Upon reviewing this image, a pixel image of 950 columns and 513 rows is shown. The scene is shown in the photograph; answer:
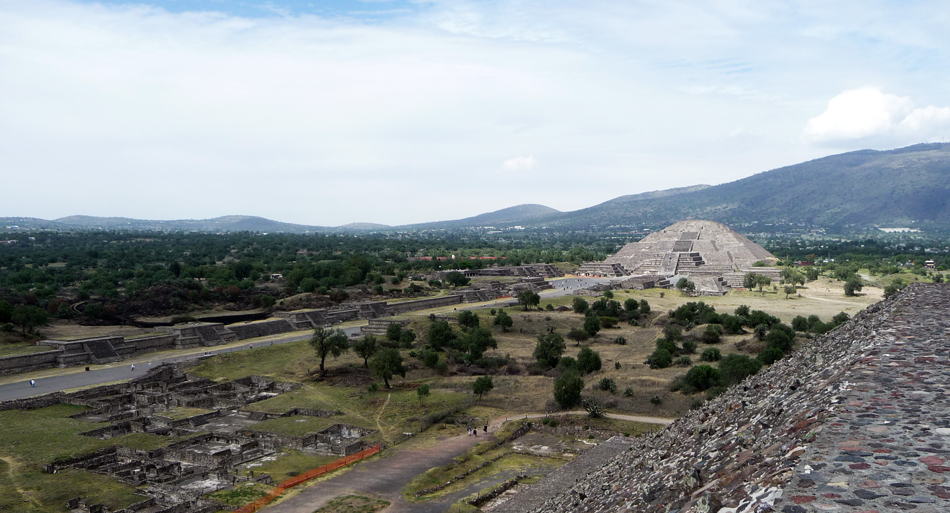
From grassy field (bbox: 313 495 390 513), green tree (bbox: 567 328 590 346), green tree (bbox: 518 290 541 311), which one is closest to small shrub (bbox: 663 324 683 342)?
green tree (bbox: 567 328 590 346)

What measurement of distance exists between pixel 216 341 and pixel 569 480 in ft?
123

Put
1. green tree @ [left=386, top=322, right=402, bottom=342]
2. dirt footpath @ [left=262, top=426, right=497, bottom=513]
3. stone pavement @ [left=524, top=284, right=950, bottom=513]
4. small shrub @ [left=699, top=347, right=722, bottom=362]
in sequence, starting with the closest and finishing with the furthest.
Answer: stone pavement @ [left=524, top=284, right=950, bottom=513] < dirt footpath @ [left=262, top=426, right=497, bottom=513] < small shrub @ [left=699, top=347, right=722, bottom=362] < green tree @ [left=386, top=322, right=402, bottom=342]

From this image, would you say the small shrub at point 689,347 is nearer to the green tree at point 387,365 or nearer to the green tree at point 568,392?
the green tree at point 568,392

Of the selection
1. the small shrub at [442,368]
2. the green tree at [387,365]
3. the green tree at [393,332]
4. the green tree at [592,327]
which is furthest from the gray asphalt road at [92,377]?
the green tree at [592,327]

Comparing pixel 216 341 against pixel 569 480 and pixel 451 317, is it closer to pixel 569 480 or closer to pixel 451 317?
pixel 451 317

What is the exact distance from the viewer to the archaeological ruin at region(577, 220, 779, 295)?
93.4 m

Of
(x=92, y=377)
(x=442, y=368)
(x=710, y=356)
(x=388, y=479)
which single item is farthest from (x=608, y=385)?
(x=92, y=377)

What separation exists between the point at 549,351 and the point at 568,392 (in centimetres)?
978

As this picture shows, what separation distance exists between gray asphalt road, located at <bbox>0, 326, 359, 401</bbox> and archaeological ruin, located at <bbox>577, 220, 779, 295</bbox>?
188 ft

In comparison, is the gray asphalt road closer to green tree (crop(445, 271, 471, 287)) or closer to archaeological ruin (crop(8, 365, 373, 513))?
archaeological ruin (crop(8, 365, 373, 513))

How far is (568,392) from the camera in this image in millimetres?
33906

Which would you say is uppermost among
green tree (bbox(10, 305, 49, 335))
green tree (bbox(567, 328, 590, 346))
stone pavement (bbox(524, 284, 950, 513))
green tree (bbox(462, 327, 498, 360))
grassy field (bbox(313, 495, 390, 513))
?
stone pavement (bbox(524, 284, 950, 513))

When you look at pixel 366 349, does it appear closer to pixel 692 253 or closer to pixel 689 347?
pixel 689 347

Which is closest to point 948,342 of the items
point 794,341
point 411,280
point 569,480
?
point 569,480
